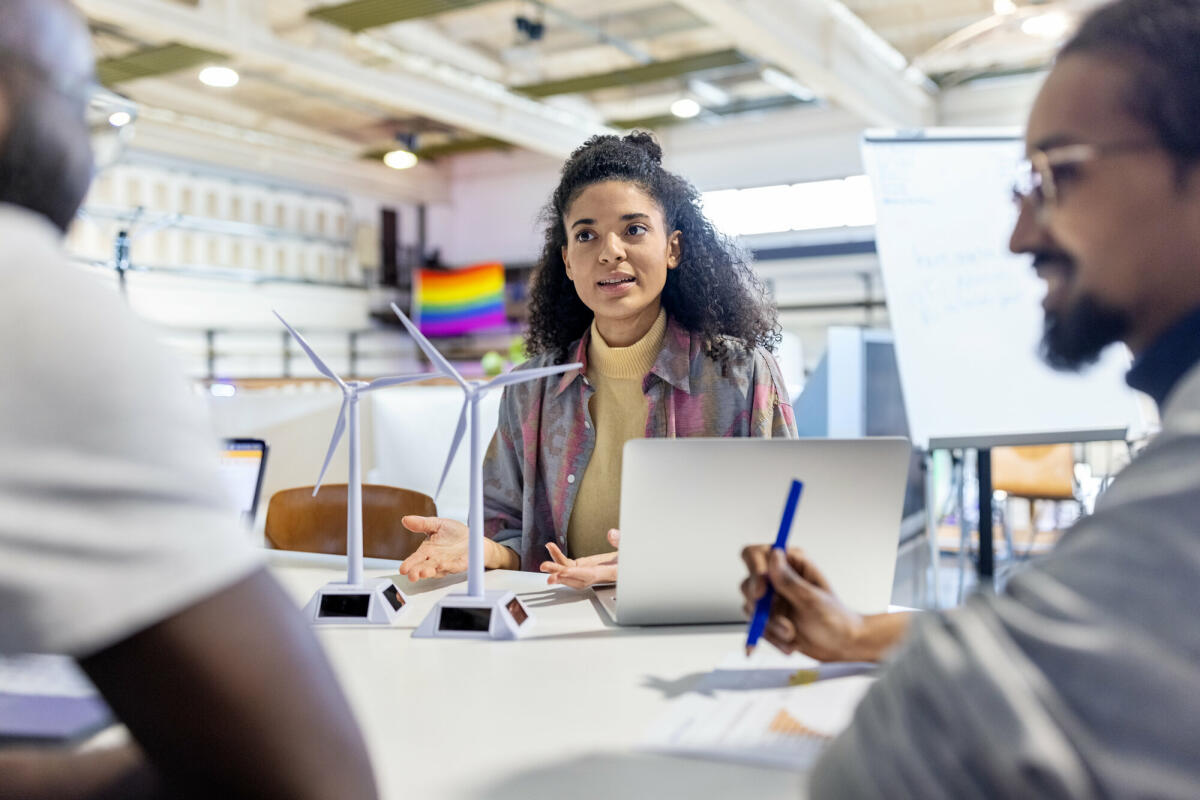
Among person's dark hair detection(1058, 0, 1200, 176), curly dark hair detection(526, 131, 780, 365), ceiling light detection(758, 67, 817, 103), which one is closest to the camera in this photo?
person's dark hair detection(1058, 0, 1200, 176)

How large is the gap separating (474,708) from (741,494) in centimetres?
44

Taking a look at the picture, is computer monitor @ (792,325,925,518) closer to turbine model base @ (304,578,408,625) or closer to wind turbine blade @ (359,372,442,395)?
wind turbine blade @ (359,372,442,395)

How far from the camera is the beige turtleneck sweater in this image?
199 cm

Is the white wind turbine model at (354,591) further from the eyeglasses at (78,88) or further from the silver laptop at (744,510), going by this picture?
the eyeglasses at (78,88)

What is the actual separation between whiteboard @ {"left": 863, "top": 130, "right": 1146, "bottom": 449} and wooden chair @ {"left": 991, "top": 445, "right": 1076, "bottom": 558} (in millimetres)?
2605

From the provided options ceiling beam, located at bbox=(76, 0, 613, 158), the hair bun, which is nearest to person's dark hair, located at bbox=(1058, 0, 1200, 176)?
the hair bun

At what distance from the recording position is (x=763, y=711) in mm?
985

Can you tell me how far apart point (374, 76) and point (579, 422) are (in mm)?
6958

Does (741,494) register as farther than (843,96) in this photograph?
No

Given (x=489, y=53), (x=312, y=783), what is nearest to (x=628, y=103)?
(x=489, y=53)

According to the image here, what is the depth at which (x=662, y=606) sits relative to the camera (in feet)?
4.33

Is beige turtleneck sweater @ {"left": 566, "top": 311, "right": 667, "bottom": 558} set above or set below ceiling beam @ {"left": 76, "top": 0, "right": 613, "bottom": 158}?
below

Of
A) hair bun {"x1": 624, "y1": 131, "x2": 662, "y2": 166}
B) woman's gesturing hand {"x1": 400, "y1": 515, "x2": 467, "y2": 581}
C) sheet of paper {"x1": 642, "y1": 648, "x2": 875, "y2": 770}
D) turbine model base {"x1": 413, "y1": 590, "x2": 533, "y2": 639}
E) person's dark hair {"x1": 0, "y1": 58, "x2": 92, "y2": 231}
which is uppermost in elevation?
hair bun {"x1": 624, "y1": 131, "x2": 662, "y2": 166}

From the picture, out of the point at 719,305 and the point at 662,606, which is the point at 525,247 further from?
the point at 662,606
